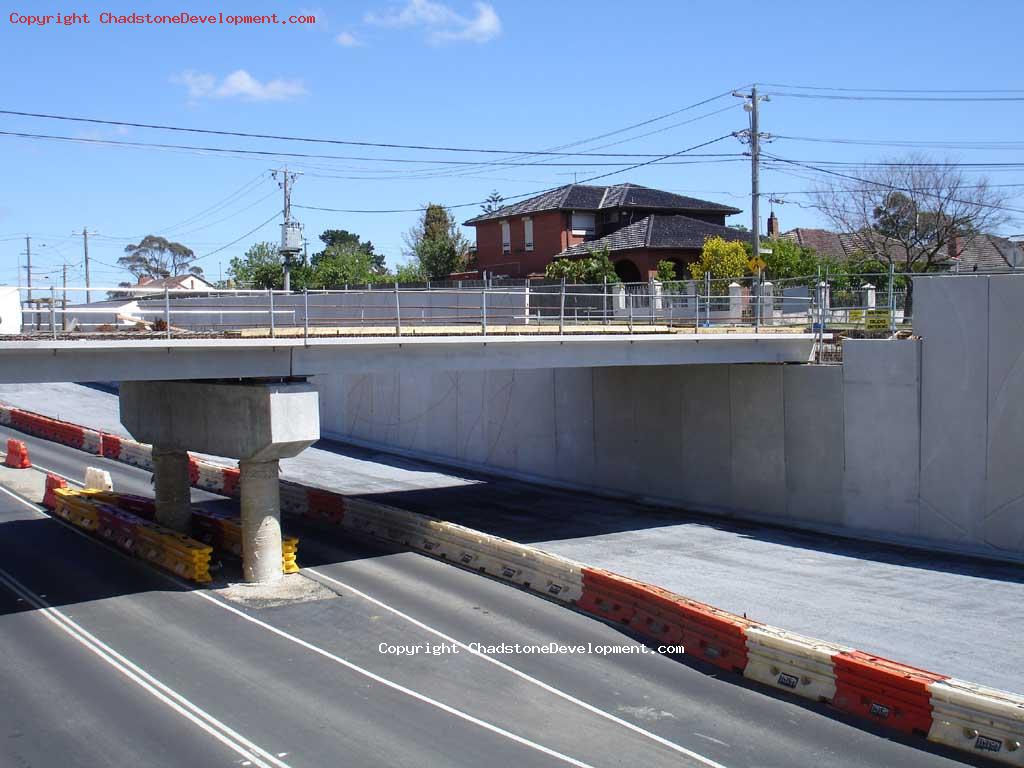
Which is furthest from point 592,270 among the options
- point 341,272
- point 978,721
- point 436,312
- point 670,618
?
point 978,721

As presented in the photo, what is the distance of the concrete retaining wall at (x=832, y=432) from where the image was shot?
2320 centimetres

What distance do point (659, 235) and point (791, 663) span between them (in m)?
41.4

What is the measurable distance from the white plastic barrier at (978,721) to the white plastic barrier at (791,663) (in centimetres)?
164

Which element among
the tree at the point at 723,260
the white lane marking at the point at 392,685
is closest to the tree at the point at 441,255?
the tree at the point at 723,260

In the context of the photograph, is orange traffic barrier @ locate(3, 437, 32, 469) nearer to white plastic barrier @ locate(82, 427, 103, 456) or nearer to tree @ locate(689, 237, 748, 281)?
white plastic barrier @ locate(82, 427, 103, 456)

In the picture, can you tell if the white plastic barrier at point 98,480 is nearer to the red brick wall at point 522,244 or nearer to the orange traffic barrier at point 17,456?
the orange traffic barrier at point 17,456

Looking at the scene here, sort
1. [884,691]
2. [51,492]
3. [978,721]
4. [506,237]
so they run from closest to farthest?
[978,721], [884,691], [51,492], [506,237]

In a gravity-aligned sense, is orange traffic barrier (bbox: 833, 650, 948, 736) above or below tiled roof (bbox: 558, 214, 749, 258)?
below

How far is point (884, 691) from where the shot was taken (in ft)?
42.8

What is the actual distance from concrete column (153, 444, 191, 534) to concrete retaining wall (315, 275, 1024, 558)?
46.9 ft

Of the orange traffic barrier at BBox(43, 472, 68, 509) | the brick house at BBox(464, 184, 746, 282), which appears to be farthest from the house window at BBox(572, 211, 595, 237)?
the orange traffic barrier at BBox(43, 472, 68, 509)

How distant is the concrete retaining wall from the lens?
23.2 meters

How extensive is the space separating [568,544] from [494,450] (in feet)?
43.2

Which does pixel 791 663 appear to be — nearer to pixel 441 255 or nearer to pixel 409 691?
pixel 409 691
